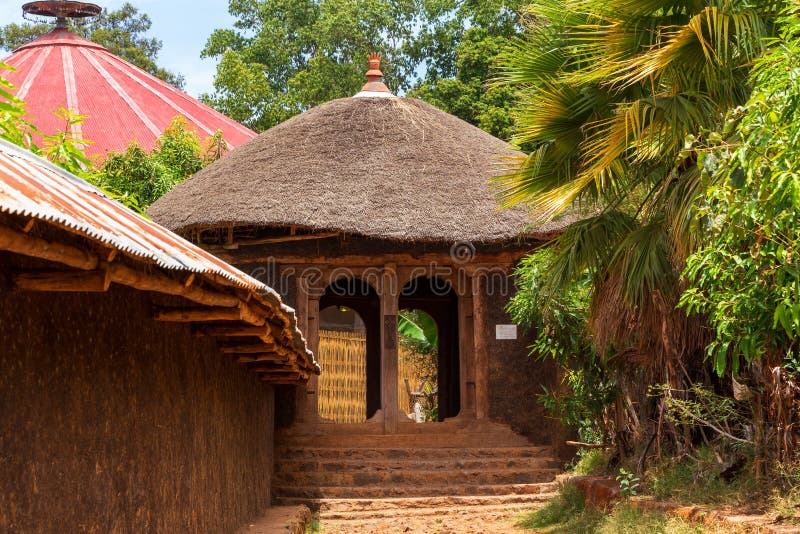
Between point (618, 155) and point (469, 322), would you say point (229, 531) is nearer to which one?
point (618, 155)

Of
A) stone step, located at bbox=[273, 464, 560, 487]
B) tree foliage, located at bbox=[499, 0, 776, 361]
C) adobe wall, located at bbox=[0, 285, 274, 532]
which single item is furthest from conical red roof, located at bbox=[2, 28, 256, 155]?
adobe wall, located at bbox=[0, 285, 274, 532]

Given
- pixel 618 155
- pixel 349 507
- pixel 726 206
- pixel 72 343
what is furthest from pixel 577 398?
pixel 72 343

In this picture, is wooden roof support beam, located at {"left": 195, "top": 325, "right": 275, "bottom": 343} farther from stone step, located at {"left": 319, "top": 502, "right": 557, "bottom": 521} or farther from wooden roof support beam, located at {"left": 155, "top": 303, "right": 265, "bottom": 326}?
stone step, located at {"left": 319, "top": 502, "right": 557, "bottom": 521}

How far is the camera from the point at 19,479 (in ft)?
12.4

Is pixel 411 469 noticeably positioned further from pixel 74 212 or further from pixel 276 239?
pixel 74 212

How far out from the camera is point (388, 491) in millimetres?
11352

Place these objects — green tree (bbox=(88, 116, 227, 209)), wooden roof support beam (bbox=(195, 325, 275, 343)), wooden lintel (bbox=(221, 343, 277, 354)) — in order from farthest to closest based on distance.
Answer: green tree (bbox=(88, 116, 227, 209)), wooden lintel (bbox=(221, 343, 277, 354)), wooden roof support beam (bbox=(195, 325, 275, 343))

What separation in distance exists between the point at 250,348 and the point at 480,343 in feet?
18.3

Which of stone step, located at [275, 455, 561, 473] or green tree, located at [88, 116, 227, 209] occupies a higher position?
green tree, located at [88, 116, 227, 209]

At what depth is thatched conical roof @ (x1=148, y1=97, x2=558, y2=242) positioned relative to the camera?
40.4 feet

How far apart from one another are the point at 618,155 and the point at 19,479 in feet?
15.4

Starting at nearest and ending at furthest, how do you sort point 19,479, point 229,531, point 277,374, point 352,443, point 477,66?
point 19,479 < point 229,531 < point 277,374 < point 352,443 < point 477,66

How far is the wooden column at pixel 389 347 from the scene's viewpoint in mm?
12508

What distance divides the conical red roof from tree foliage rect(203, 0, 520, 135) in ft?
6.21
